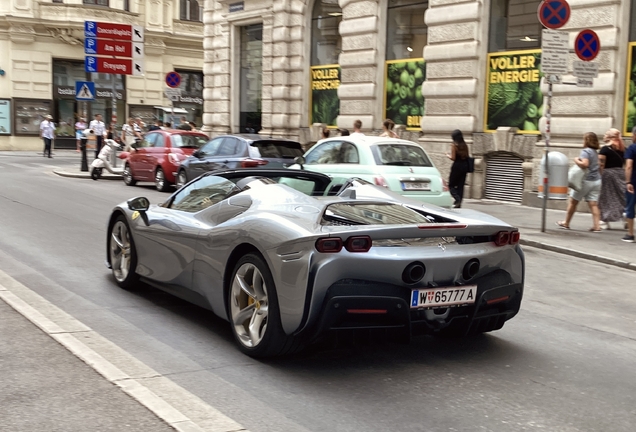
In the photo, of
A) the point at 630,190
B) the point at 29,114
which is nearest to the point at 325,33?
the point at 630,190

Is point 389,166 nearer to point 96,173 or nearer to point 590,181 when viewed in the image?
point 590,181

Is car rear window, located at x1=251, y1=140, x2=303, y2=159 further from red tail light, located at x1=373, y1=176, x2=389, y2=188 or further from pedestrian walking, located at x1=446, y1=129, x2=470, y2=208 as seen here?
red tail light, located at x1=373, y1=176, x2=389, y2=188

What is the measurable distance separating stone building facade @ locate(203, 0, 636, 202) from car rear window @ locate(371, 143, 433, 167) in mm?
3778

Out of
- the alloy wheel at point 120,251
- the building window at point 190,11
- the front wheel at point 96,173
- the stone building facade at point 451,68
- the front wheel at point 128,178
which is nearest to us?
the alloy wheel at point 120,251

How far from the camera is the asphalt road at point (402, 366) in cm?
443

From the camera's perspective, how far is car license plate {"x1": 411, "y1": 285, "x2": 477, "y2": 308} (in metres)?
5.10

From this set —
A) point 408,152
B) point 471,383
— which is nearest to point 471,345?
point 471,383

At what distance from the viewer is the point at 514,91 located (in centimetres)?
1795

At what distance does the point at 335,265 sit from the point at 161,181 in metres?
A: 16.0

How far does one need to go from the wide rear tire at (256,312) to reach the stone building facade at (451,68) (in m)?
11.9

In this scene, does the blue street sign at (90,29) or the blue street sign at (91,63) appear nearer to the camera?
the blue street sign at (90,29)

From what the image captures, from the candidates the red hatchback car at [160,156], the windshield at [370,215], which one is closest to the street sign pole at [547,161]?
the windshield at [370,215]

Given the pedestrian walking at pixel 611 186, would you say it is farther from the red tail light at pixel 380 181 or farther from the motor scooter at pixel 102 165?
the motor scooter at pixel 102 165

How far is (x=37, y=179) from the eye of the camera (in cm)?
2269
